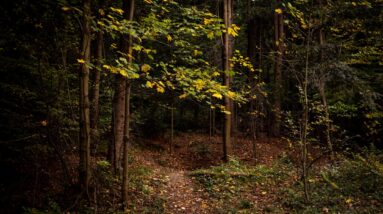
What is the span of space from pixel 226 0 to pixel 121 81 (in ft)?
24.6

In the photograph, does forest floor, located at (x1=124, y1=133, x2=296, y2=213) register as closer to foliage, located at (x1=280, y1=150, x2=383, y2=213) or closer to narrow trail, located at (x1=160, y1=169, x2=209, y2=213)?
narrow trail, located at (x1=160, y1=169, x2=209, y2=213)

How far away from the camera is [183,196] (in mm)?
9398

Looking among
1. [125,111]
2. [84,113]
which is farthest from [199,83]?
[125,111]

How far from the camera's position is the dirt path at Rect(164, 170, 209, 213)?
27.5 ft

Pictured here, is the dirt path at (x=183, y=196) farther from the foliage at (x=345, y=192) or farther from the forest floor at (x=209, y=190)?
the foliage at (x=345, y=192)

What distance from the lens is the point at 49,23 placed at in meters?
Answer: 6.69

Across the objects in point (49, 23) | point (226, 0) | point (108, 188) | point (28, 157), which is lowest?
point (108, 188)

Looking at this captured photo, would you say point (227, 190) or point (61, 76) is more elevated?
point (61, 76)

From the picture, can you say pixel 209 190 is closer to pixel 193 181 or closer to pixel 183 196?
pixel 183 196

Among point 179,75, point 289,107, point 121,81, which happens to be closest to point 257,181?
point 121,81

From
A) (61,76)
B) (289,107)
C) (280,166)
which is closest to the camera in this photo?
(61,76)

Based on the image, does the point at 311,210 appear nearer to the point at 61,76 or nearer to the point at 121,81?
the point at 121,81

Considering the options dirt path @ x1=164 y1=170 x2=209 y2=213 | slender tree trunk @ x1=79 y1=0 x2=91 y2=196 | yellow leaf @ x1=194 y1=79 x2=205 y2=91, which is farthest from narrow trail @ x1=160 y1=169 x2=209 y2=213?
yellow leaf @ x1=194 y1=79 x2=205 y2=91

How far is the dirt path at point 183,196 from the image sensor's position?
8.38m
